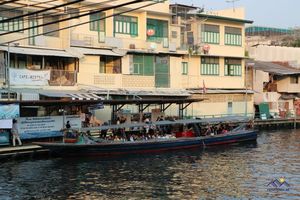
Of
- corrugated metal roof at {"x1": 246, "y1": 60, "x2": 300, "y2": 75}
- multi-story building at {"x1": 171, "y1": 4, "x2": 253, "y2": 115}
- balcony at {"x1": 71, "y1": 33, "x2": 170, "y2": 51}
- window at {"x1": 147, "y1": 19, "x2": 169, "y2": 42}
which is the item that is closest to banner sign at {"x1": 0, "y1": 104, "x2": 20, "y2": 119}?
balcony at {"x1": 71, "y1": 33, "x2": 170, "y2": 51}

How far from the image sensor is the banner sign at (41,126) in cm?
3178

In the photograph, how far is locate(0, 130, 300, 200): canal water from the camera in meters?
21.3

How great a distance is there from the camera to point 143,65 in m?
44.2

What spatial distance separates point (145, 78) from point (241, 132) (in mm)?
9200

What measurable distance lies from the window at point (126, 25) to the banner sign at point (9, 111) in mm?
14970

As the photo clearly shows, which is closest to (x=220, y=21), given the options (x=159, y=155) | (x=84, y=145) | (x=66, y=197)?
(x=159, y=155)

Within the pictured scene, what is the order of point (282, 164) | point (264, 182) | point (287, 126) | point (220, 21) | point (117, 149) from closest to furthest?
point (264, 182) → point (282, 164) → point (117, 149) → point (220, 21) → point (287, 126)

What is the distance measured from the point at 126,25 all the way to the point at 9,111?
54.0 ft

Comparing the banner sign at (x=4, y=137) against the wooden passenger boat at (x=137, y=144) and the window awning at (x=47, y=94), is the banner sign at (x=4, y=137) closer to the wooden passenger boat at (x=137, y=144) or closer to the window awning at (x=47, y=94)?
the wooden passenger boat at (x=137, y=144)

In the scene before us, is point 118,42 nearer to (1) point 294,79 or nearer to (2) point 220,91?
(2) point 220,91

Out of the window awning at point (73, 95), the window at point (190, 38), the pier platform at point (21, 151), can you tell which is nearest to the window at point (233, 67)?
the window at point (190, 38)

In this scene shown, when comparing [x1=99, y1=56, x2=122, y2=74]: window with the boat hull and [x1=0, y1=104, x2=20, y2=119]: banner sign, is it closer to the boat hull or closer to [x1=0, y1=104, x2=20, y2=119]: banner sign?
the boat hull

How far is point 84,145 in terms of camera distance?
30.8 meters

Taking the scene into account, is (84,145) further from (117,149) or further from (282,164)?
(282,164)
